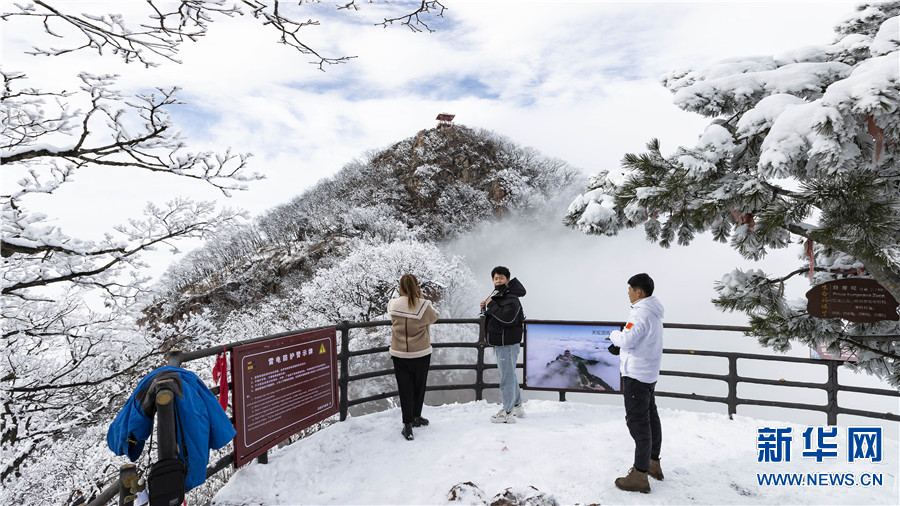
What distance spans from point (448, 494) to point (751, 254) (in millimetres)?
3261

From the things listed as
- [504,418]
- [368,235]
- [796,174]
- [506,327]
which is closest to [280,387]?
[506,327]

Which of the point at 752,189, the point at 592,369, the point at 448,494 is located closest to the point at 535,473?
the point at 448,494

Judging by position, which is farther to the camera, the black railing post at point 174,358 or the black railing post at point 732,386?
the black railing post at point 732,386

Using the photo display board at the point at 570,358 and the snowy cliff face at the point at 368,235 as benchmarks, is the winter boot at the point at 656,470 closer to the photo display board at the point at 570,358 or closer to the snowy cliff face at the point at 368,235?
the photo display board at the point at 570,358

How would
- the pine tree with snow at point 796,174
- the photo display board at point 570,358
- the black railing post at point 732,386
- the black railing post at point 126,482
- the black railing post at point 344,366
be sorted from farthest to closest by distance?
the photo display board at point 570,358 < the black railing post at point 732,386 < the black railing post at point 344,366 < the pine tree with snow at point 796,174 < the black railing post at point 126,482

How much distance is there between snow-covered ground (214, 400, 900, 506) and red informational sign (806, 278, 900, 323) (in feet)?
4.76

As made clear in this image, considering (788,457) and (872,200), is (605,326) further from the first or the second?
(872,200)

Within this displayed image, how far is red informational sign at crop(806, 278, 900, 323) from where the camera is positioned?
153 inches

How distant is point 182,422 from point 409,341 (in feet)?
7.77

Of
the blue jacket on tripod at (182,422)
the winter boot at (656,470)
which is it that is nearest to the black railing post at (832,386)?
the winter boot at (656,470)

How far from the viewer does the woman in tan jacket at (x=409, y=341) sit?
4633 millimetres

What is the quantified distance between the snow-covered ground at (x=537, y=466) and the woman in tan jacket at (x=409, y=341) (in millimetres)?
471

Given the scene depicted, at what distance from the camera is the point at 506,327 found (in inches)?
201

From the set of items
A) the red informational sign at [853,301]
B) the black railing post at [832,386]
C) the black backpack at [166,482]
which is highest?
the red informational sign at [853,301]
